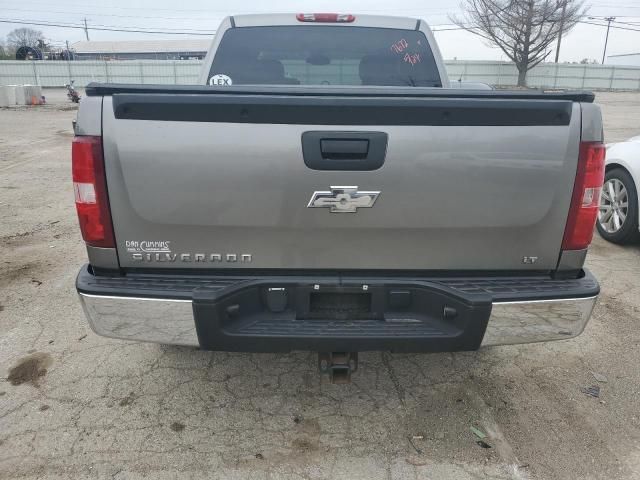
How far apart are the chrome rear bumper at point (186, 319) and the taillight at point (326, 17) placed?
9.20ft

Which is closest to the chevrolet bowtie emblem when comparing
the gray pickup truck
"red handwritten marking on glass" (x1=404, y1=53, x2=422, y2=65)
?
the gray pickup truck

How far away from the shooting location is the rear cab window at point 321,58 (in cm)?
398

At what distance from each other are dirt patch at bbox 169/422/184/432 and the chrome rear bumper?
61 cm

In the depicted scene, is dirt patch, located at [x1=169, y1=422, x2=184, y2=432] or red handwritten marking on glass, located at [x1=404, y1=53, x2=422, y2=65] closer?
dirt patch, located at [x1=169, y1=422, x2=184, y2=432]

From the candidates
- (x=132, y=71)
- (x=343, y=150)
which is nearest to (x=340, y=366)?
(x=343, y=150)

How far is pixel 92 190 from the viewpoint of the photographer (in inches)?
84.7

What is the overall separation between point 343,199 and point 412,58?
2403 mm

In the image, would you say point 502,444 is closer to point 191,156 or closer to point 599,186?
point 599,186

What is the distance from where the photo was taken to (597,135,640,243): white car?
5.10m

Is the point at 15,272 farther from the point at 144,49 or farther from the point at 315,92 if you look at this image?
the point at 144,49

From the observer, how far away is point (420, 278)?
2.35 metres

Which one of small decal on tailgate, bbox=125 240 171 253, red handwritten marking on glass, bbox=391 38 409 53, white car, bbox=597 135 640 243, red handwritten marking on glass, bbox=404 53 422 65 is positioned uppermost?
red handwritten marking on glass, bbox=391 38 409 53

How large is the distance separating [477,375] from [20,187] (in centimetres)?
759

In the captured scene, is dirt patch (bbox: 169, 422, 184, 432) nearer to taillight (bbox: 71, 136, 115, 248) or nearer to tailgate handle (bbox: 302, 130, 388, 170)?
taillight (bbox: 71, 136, 115, 248)
